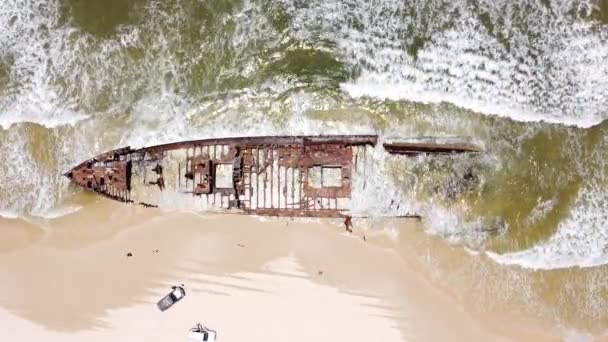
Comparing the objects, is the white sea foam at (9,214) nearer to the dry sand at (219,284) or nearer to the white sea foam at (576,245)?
the dry sand at (219,284)

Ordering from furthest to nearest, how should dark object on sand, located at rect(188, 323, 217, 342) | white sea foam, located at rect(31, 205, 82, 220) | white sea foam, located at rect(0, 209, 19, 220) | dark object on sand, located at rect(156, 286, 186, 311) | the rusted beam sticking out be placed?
white sea foam, located at rect(0, 209, 19, 220), white sea foam, located at rect(31, 205, 82, 220), the rusted beam sticking out, dark object on sand, located at rect(156, 286, 186, 311), dark object on sand, located at rect(188, 323, 217, 342)

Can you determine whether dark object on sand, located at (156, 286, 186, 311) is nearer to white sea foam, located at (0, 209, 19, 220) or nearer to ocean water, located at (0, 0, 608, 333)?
ocean water, located at (0, 0, 608, 333)

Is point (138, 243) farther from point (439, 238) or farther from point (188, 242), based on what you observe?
point (439, 238)

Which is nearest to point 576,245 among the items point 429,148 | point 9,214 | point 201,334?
point 429,148

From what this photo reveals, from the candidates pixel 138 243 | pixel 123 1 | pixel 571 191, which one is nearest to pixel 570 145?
pixel 571 191

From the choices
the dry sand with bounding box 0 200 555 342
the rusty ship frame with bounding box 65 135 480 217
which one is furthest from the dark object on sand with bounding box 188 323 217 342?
the rusty ship frame with bounding box 65 135 480 217
